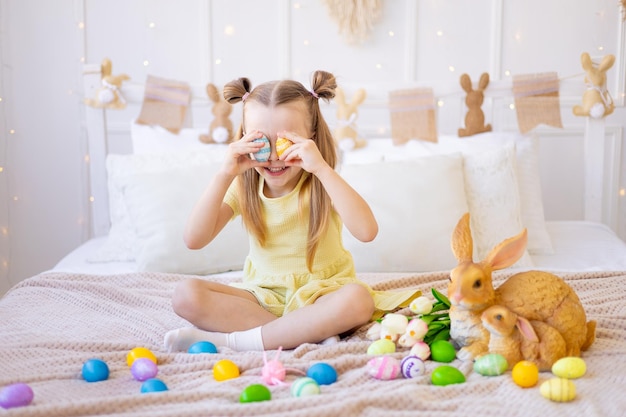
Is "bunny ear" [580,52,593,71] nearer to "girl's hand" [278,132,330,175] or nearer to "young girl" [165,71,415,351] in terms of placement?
"young girl" [165,71,415,351]

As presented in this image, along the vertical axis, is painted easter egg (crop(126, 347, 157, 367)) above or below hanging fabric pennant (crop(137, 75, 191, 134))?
below

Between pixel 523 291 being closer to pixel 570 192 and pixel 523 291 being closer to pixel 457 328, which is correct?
pixel 457 328

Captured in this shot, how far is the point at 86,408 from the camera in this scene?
40.2 inches

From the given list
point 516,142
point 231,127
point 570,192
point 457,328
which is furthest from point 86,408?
point 570,192

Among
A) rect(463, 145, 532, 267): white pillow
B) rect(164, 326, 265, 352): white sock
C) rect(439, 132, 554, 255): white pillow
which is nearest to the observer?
rect(164, 326, 265, 352): white sock

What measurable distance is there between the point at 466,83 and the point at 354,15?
1.87 ft

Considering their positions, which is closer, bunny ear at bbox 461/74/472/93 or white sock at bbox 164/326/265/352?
white sock at bbox 164/326/265/352

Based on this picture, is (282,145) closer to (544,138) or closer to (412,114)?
(412,114)

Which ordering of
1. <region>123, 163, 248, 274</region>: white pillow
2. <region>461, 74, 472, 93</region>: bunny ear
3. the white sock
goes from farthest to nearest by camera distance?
<region>461, 74, 472, 93</region>: bunny ear
<region>123, 163, 248, 274</region>: white pillow
the white sock

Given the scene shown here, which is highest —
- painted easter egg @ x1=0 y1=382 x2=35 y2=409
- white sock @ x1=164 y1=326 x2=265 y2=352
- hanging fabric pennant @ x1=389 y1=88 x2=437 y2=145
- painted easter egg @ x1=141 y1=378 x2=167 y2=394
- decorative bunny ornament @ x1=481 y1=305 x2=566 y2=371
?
hanging fabric pennant @ x1=389 y1=88 x2=437 y2=145

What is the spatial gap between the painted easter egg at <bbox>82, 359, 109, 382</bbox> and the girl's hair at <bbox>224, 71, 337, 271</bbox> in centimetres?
54

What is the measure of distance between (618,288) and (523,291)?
640 mm

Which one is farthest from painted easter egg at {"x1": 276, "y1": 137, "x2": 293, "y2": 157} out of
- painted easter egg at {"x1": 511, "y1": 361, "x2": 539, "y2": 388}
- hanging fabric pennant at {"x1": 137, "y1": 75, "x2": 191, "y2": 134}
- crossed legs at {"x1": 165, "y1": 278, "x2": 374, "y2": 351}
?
hanging fabric pennant at {"x1": 137, "y1": 75, "x2": 191, "y2": 134}

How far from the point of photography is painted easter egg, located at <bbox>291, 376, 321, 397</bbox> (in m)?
1.08
